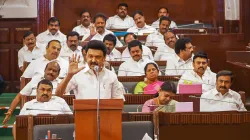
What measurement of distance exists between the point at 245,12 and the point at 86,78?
5.50 m

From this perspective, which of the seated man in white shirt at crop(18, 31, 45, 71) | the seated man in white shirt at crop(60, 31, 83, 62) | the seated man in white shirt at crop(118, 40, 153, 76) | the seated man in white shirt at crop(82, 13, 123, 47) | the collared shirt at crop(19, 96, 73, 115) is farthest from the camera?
the seated man in white shirt at crop(82, 13, 123, 47)

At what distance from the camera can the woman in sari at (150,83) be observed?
22.2ft

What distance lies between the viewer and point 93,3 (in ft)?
39.9

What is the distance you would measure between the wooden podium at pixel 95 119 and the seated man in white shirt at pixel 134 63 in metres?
3.63

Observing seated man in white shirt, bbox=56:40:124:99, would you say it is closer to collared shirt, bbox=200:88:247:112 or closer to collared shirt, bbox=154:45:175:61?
collared shirt, bbox=200:88:247:112

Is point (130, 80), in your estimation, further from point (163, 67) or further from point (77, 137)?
point (77, 137)

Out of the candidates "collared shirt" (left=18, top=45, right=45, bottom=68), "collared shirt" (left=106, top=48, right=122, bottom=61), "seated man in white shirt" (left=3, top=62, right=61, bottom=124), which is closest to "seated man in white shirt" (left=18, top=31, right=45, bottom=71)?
"collared shirt" (left=18, top=45, right=45, bottom=68)

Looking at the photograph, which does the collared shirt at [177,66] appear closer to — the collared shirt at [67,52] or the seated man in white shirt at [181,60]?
the seated man in white shirt at [181,60]

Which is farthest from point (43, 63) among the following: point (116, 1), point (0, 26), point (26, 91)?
point (116, 1)

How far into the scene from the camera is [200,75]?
287 inches

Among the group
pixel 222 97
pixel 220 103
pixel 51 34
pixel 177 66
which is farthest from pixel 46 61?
pixel 220 103

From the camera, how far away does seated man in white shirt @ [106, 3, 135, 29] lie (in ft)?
37.1

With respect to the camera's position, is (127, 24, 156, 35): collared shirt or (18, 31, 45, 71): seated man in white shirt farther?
(127, 24, 156, 35): collared shirt

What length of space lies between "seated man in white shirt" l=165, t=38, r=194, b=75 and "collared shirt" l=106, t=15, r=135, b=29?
10.5ft
